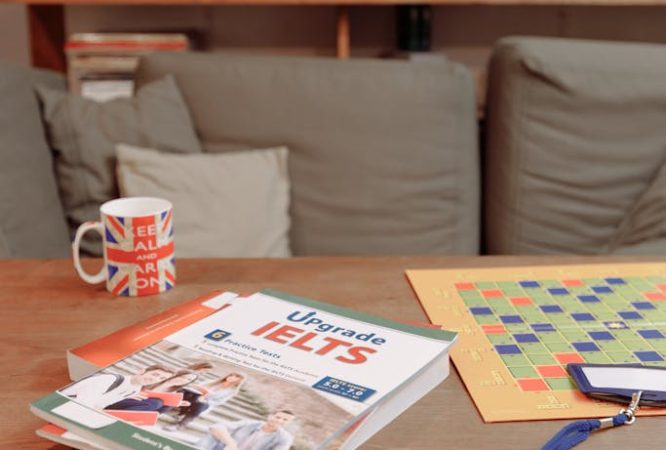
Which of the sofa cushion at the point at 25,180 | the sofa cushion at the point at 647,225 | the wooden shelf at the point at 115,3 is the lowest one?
the sofa cushion at the point at 647,225

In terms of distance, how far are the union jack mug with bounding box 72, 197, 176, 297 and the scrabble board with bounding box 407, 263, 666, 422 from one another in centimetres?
33

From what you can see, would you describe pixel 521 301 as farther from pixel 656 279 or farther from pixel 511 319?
pixel 656 279

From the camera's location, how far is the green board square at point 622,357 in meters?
0.84

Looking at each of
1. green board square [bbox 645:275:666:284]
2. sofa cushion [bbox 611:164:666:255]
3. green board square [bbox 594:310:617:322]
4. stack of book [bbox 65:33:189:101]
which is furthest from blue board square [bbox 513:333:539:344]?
stack of book [bbox 65:33:189:101]

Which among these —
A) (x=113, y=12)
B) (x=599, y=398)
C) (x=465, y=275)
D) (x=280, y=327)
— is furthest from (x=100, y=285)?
(x=113, y=12)

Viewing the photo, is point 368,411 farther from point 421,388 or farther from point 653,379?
point 653,379

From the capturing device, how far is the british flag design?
1017 mm

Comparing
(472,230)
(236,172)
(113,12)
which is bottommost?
(472,230)

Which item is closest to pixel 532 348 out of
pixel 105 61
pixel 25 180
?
pixel 25 180

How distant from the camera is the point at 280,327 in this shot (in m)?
0.85

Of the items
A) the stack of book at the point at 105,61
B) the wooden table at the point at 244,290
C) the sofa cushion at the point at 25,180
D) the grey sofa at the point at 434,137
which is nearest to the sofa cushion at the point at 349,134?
the grey sofa at the point at 434,137

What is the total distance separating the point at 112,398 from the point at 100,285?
41 centimetres

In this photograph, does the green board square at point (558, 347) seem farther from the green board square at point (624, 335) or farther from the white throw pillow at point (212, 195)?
the white throw pillow at point (212, 195)

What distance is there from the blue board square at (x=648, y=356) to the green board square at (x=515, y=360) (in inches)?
4.8
